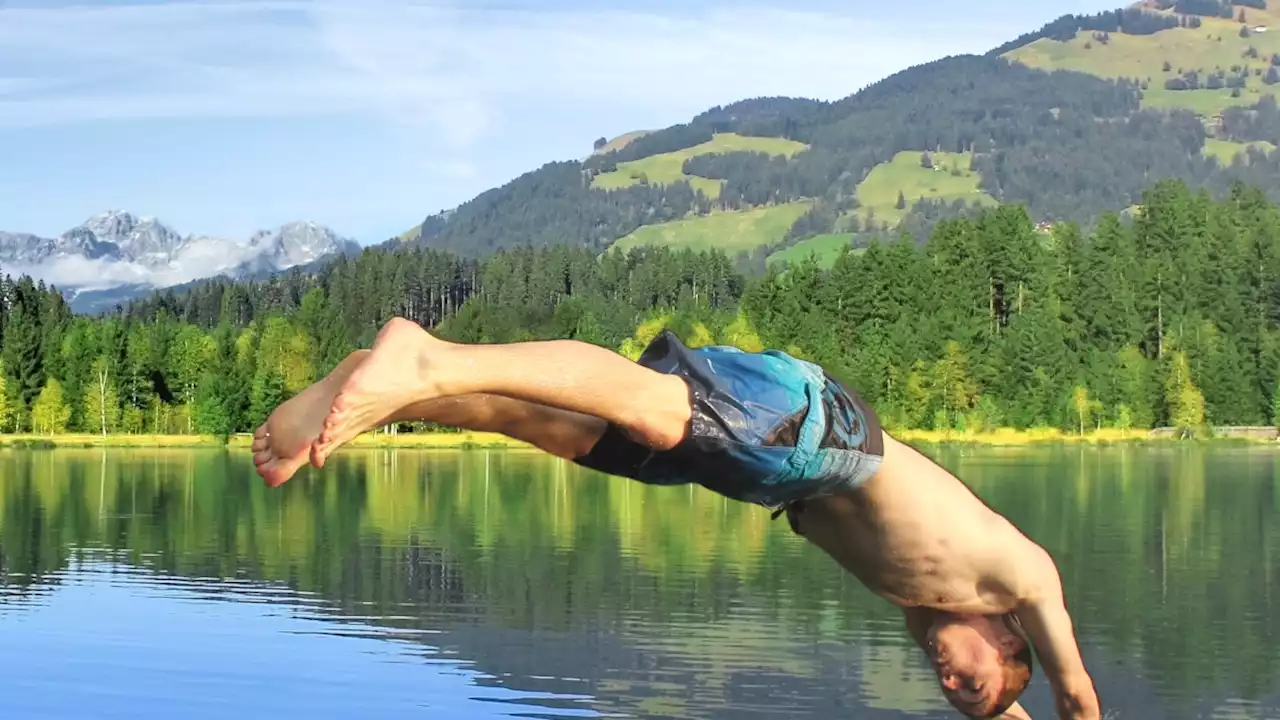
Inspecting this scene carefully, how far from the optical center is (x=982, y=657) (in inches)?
282

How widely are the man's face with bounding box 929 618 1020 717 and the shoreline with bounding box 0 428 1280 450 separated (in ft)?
282

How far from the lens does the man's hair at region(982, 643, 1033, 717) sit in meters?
7.20

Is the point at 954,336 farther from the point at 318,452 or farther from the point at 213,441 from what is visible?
the point at 318,452

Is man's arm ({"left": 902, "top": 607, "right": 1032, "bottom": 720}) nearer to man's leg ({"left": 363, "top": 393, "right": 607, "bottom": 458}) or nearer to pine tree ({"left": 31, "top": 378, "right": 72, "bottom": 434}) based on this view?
man's leg ({"left": 363, "top": 393, "right": 607, "bottom": 458})

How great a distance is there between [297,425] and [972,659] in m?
3.13

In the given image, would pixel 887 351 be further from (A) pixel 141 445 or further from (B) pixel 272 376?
(A) pixel 141 445

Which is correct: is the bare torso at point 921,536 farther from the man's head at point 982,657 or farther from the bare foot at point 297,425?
the bare foot at point 297,425

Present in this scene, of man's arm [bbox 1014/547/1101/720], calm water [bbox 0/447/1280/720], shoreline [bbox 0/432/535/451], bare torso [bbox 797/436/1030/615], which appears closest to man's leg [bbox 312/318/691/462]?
bare torso [bbox 797/436/1030/615]

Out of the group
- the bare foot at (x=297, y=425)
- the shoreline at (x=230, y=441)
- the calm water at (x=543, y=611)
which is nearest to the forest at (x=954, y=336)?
the shoreline at (x=230, y=441)

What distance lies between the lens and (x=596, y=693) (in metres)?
19.0

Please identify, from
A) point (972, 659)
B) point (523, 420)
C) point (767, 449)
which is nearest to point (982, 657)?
point (972, 659)

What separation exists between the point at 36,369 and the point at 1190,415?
224ft

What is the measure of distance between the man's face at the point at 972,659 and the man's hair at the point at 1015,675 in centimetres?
2

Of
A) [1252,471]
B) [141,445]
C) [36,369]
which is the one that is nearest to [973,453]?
[1252,471]
